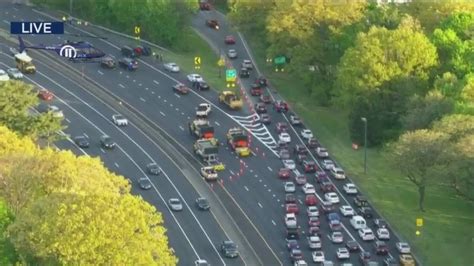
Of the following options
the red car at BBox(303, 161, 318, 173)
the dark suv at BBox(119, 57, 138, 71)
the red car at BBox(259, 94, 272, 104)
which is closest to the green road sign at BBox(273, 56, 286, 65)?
the red car at BBox(259, 94, 272, 104)

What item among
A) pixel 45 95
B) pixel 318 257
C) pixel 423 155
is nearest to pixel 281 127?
pixel 423 155

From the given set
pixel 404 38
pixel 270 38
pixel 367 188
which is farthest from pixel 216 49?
pixel 367 188

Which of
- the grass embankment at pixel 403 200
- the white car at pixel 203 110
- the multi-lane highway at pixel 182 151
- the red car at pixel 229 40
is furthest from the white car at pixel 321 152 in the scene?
the red car at pixel 229 40

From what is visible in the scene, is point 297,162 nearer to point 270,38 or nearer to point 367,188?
point 367,188

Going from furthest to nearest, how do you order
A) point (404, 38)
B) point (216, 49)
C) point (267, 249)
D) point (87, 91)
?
point (216, 49) < point (87, 91) < point (404, 38) < point (267, 249)

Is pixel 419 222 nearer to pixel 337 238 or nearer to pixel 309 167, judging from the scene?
pixel 337 238

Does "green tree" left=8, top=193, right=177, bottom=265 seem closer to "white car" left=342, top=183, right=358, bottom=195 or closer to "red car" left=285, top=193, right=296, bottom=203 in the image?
"red car" left=285, top=193, right=296, bottom=203
